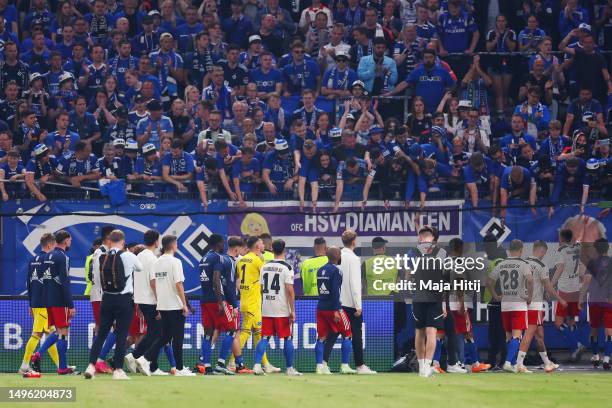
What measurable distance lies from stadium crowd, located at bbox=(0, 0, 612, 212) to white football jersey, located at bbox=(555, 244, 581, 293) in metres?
1.20

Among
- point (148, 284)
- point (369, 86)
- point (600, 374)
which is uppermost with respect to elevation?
point (369, 86)

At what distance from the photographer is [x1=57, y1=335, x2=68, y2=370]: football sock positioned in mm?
18984

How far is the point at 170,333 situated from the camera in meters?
18.5

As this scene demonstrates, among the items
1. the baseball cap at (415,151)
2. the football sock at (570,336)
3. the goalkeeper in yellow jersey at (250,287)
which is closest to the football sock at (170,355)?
the goalkeeper in yellow jersey at (250,287)

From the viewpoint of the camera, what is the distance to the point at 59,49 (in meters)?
26.4

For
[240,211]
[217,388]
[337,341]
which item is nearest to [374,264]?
[337,341]

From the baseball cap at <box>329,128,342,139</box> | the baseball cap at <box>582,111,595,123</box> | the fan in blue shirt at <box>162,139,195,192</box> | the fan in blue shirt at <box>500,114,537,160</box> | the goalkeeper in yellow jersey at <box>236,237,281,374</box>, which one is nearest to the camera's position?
the goalkeeper in yellow jersey at <box>236,237,281,374</box>

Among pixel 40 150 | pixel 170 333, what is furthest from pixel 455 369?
pixel 40 150

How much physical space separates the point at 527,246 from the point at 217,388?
25.4 feet

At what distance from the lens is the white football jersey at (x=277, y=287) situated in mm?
19047

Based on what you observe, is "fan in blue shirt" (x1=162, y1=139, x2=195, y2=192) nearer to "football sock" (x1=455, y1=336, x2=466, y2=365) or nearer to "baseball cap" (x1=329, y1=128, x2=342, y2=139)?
"baseball cap" (x1=329, y1=128, x2=342, y2=139)

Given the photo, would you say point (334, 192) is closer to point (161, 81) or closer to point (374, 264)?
point (374, 264)

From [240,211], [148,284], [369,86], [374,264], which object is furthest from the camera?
[369,86]
